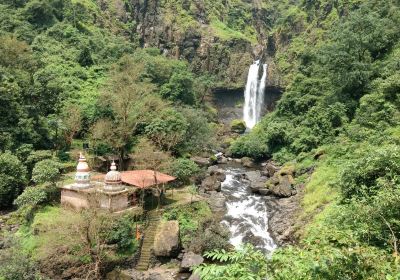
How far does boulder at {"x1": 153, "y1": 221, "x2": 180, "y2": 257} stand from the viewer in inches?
931

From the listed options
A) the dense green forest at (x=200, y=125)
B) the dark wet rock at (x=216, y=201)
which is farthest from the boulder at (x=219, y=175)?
the dark wet rock at (x=216, y=201)

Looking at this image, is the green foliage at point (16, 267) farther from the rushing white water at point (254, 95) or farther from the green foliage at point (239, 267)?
the rushing white water at point (254, 95)

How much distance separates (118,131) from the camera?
1369 inches

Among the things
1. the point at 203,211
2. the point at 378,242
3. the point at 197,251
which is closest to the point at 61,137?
the point at 203,211

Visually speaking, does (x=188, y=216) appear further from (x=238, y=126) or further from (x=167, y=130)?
(x=238, y=126)

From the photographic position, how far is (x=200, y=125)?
141 feet

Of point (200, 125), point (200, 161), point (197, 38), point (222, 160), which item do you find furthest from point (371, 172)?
point (197, 38)

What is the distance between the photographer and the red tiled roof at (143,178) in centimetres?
2661

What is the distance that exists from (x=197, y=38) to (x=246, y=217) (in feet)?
185

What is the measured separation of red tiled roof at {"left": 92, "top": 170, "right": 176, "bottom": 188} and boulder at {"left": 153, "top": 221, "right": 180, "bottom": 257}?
3.61 m

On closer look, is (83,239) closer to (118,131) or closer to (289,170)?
(118,131)

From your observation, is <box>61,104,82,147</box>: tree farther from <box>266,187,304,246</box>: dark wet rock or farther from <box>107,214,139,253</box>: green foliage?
<box>266,187,304,246</box>: dark wet rock

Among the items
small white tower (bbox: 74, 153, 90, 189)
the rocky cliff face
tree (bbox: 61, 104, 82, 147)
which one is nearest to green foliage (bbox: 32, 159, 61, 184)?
small white tower (bbox: 74, 153, 90, 189)

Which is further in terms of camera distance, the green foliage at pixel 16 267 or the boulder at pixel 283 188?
the boulder at pixel 283 188
